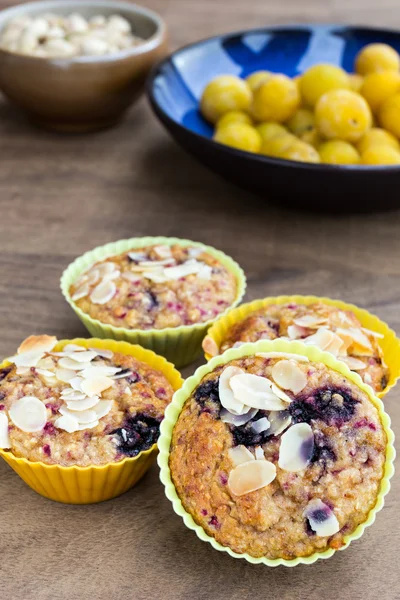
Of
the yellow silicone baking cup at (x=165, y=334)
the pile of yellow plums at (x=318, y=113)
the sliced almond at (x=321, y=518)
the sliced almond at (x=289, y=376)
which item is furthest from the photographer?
the pile of yellow plums at (x=318, y=113)

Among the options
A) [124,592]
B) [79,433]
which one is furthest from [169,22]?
[124,592]

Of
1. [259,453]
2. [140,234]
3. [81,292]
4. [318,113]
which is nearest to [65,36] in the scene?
[140,234]

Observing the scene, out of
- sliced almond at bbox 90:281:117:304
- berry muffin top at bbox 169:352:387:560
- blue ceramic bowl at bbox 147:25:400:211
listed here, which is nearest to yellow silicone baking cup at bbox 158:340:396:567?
berry muffin top at bbox 169:352:387:560

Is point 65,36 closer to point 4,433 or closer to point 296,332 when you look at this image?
point 296,332

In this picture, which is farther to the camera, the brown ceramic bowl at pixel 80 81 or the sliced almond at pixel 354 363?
the brown ceramic bowl at pixel 80 81

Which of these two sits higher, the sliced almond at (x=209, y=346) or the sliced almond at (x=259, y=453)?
the sliced almond at (x=259, y=453)

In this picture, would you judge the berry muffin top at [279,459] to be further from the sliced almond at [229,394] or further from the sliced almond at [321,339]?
the sliced almond at [321,339]

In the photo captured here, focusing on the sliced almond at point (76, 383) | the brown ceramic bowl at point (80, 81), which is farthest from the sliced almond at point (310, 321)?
the brown ceramic bowl at point (80, 81)

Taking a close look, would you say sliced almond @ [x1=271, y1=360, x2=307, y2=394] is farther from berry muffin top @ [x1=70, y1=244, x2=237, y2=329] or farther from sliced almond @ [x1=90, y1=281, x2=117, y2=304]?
sliced almond @ [x1=90, y1=281, x2=117, y2=304]

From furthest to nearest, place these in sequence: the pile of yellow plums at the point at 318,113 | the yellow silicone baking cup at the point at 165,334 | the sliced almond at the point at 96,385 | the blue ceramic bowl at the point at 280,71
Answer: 1. the pile of yellow plums at the point at 318,113
2. the blue ceramic bowl at the point at 280,71
3. the yellow silicone baking cup at the point at 165,334
4. the sliced almond at the point at 96,385
